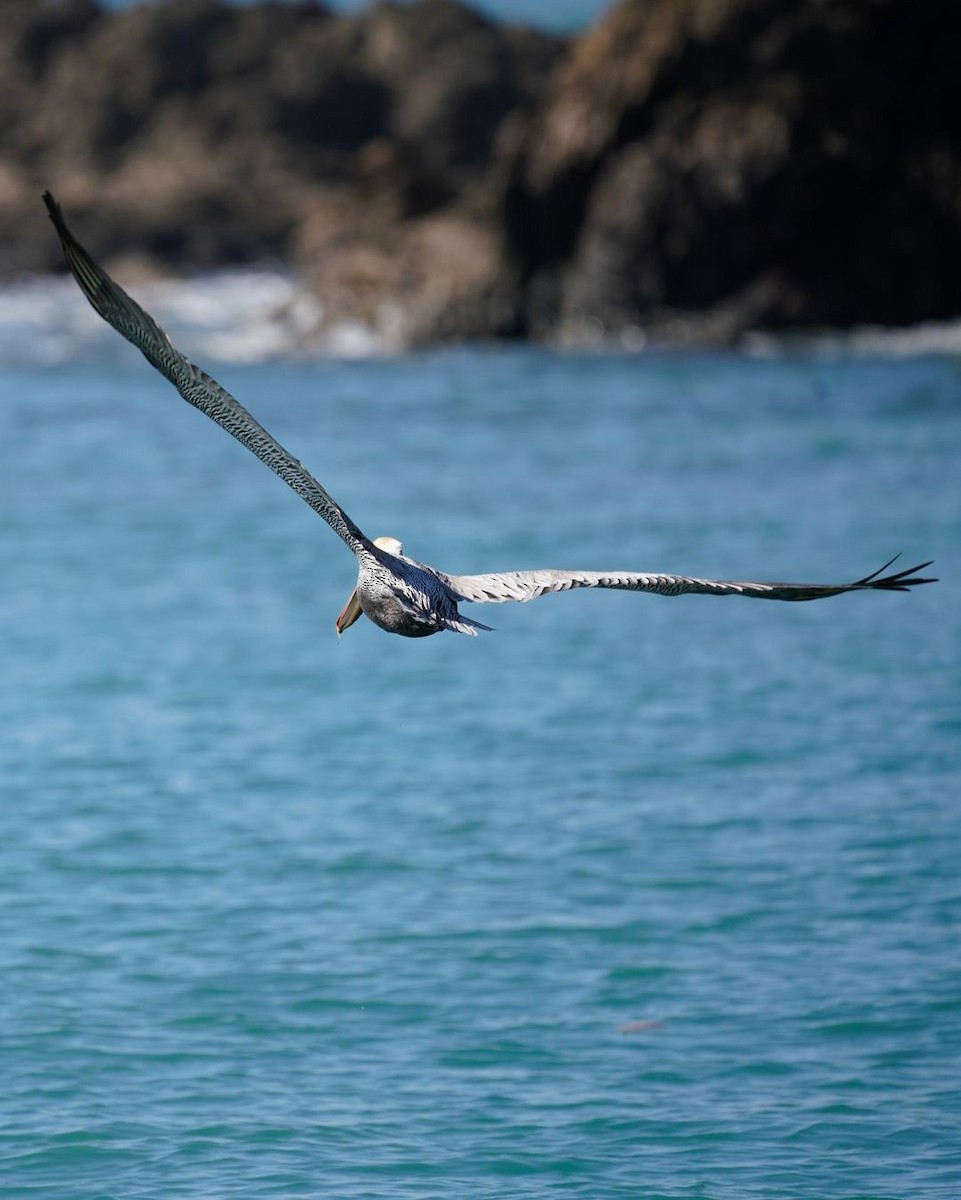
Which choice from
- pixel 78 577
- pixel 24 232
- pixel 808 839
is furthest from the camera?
pixel 24 232

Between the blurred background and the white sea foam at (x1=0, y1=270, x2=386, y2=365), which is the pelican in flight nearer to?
the blurred background

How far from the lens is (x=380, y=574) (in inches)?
328

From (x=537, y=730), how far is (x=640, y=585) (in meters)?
8.54

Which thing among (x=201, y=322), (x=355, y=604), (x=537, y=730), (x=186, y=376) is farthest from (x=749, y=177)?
(x=186, y=376)

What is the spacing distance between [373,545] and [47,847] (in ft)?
21.3

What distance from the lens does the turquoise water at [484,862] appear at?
9938 mm

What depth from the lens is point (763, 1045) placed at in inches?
428

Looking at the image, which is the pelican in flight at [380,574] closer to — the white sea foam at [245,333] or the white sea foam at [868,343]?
the white sea foam at [868,343]

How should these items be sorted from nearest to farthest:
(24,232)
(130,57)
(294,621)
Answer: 1. (294,621)
2. (24,232)
3. (130,57)

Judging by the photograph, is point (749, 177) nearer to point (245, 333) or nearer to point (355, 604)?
point (245, 333)

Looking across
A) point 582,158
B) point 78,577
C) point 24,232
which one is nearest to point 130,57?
point 24,232

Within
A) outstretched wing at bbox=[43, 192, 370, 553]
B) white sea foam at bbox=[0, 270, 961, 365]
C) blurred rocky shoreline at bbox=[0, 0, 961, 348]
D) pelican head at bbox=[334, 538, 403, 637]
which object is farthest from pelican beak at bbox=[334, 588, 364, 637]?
blurred rocky shoreline at bbox=[0, 0, 961, 348]

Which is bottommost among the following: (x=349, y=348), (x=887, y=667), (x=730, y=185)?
(x=887, y=667)

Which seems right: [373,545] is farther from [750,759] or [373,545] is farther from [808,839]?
[750,759]
